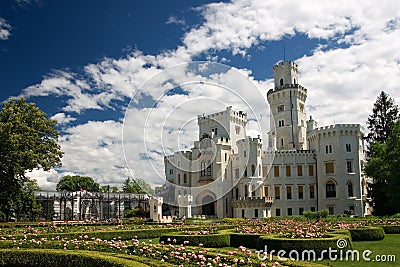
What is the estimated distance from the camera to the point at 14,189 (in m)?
32.1

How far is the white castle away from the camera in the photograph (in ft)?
149

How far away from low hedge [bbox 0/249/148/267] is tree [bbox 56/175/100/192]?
75.3 metres

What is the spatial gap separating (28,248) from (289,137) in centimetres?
4484

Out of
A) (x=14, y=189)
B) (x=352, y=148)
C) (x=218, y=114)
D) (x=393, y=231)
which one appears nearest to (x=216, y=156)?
(x=218, y=114)

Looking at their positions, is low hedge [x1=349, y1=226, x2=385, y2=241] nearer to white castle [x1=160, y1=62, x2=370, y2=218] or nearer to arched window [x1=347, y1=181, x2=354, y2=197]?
white castle [x1=160, y1=62, x2=370, y2=218]

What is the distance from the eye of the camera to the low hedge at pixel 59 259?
898 centimetres

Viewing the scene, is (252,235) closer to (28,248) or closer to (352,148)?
(28,248)

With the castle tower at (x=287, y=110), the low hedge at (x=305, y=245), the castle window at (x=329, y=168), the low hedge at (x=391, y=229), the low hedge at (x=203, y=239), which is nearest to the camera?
the low hedge at (x=305, y=245)

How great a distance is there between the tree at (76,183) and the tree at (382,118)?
60.4 m

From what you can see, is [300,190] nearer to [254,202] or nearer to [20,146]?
[254,202]

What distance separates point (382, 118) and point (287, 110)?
1211 centimetres

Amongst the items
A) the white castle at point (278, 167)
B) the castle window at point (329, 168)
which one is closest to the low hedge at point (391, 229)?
the white castle at point (278, 167)

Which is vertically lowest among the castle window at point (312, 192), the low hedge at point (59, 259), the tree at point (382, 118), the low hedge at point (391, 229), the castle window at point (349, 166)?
the low hedge at point (391, 229)

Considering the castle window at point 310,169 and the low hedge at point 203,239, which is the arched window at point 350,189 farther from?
the low hedge at point 203,239
